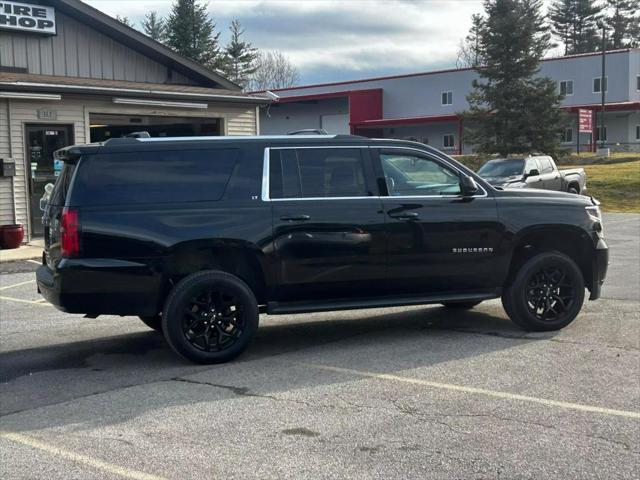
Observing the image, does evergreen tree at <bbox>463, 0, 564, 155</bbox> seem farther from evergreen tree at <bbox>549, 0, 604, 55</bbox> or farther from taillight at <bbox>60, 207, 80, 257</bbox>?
evergreen tree at <bbox>549, 0, 604, 55</bbox>

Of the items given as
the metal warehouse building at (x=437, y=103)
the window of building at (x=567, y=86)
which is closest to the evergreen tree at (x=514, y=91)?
the metal warehouse building at (x=437, y=103)

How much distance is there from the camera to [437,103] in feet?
197

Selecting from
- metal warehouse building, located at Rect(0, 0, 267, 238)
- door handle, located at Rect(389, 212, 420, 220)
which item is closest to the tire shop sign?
metal warehouse building, located at Rect(0, 0, 267, 238)

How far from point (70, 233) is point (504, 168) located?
62.9 feet

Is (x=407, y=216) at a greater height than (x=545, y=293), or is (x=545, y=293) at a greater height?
(x=407, y=216)

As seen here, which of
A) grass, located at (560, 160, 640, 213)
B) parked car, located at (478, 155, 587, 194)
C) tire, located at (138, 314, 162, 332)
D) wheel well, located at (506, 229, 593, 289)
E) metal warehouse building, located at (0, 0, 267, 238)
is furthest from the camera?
grass, located at (560, 160, 640, 213)

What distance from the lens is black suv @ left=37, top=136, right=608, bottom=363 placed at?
20.6ft

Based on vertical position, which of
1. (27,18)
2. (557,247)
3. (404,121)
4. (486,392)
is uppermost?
(404,121)

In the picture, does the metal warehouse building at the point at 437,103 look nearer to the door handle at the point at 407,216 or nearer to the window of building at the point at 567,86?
the window of building at the point at 567,86

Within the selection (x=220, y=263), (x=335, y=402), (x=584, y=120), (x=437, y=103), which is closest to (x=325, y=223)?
(x=220, y=263)

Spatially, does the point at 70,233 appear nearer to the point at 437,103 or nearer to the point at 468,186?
the point at 468,186

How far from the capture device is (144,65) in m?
19.9

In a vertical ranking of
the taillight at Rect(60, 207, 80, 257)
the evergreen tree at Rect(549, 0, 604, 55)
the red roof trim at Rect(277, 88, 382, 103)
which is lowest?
the taillight at Rect(60, 207, 80, 257)

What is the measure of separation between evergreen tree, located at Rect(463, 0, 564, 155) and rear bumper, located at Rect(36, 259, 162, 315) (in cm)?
3508
